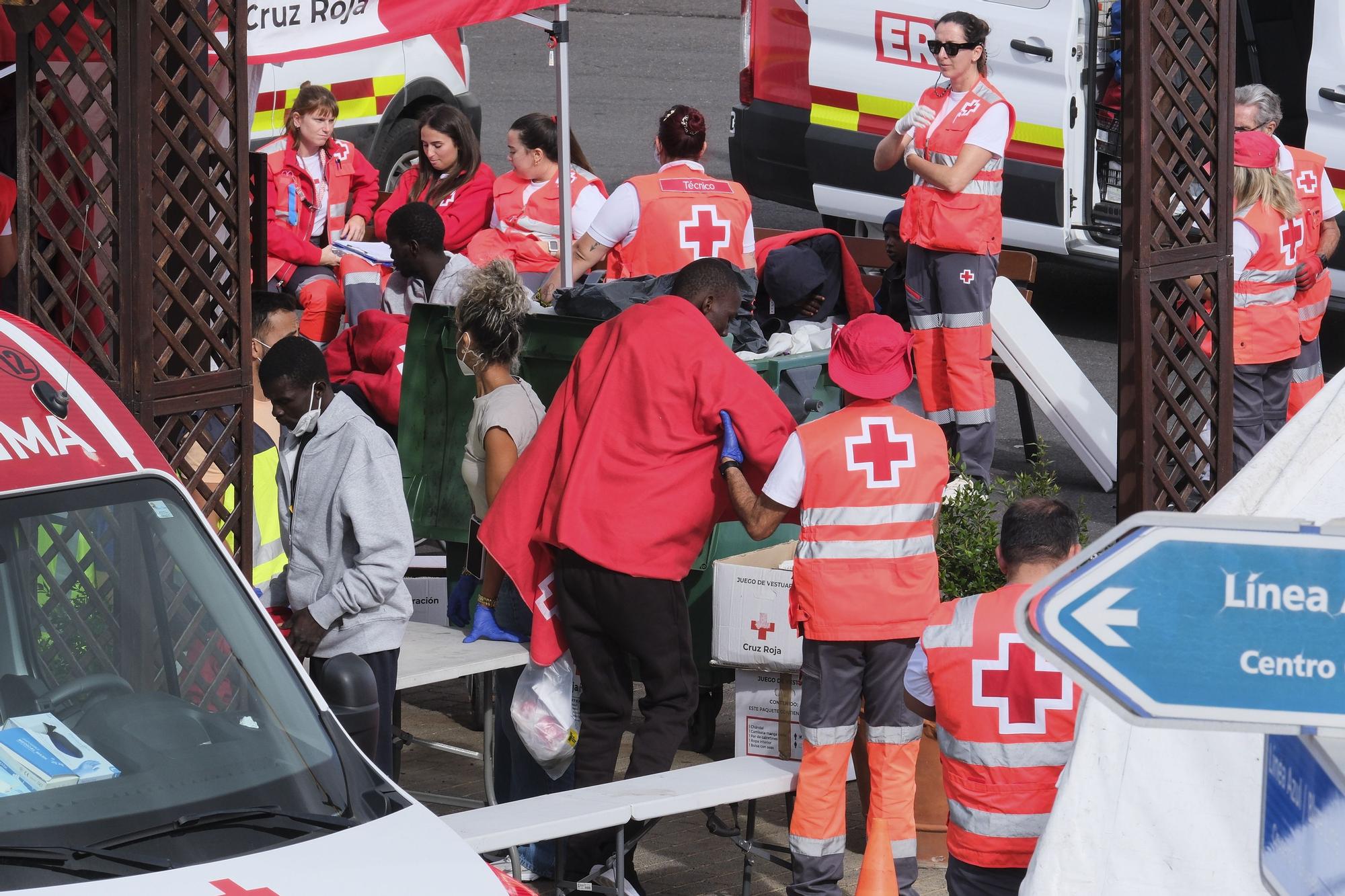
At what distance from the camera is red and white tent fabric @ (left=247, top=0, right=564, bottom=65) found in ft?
24.7

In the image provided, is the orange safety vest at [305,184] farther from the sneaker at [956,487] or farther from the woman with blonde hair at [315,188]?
the sneaker at [956,487]

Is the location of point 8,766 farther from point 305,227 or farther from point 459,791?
point 305,227

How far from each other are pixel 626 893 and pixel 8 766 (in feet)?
8.51

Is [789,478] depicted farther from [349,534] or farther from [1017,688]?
[349,534]

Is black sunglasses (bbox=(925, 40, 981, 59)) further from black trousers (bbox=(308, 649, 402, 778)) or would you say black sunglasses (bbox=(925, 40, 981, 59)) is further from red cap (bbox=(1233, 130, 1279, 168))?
black trousers (bbox=(308, 649, 402, 778))

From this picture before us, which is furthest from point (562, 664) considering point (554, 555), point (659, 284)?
point (659, 284)

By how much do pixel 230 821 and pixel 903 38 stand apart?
809 centimetres

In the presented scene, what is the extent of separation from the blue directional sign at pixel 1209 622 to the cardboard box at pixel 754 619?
157 inches

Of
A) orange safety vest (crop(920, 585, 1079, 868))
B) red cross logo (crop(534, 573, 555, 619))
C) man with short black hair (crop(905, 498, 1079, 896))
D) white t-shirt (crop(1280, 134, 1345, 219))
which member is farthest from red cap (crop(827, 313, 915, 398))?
white t-shirt (crop(1280, 134, 1345, 219))

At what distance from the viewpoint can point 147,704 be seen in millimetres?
3564

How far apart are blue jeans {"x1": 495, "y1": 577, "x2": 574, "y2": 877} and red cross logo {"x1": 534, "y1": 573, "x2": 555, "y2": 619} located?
38 cm

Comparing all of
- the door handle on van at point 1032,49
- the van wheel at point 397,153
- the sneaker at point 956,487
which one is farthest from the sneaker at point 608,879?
the van wheel at point 397,153

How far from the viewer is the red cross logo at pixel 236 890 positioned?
300 centimetres

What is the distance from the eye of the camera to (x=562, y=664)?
5.79 metres
